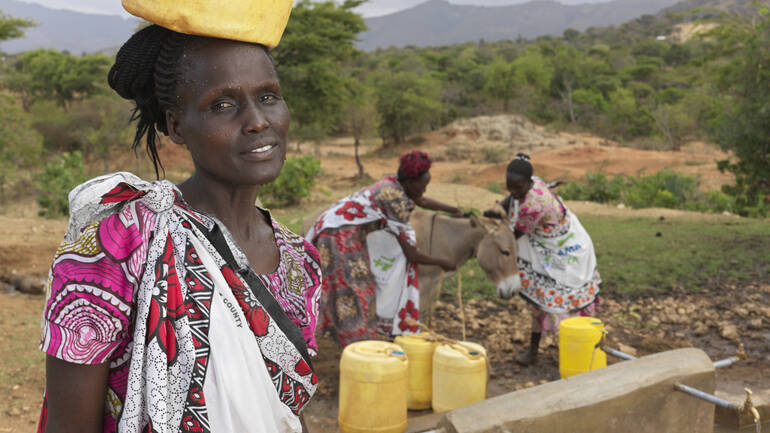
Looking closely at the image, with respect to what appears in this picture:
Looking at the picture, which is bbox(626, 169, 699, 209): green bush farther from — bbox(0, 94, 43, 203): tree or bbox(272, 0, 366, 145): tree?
bbox(0, 94, 43, 203): tree

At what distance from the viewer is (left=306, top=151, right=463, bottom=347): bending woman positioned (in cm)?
469

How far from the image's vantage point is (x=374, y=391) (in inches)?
133

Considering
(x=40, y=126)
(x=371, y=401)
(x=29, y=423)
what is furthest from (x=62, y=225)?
(x=40, y=126)

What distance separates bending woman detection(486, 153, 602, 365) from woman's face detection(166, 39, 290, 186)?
3586 millimetres

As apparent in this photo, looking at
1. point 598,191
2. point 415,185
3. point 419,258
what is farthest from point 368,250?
point 598,191

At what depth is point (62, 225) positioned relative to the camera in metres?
8.77

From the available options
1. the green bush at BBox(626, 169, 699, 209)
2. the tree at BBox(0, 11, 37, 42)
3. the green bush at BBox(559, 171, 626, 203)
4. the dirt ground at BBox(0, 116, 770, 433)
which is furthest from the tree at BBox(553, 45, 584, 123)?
the tree at BBox(0, 11, 37, 42)

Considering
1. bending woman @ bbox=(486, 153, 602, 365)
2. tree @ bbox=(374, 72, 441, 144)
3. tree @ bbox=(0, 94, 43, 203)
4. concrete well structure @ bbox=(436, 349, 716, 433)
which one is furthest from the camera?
tree @ bbox=(374, 72, 441, 144)

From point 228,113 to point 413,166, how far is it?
3482 millimetres

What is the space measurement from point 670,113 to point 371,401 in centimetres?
2717

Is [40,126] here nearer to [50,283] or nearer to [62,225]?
[62,225]

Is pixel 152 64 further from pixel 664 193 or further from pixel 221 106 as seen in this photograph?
pixel 664 193

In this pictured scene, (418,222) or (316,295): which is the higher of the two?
(316,295)

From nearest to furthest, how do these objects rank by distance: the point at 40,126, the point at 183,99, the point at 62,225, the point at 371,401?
the point at 183,99 < the point at 371,401 < the point at 62,225 < the point at 40,126
